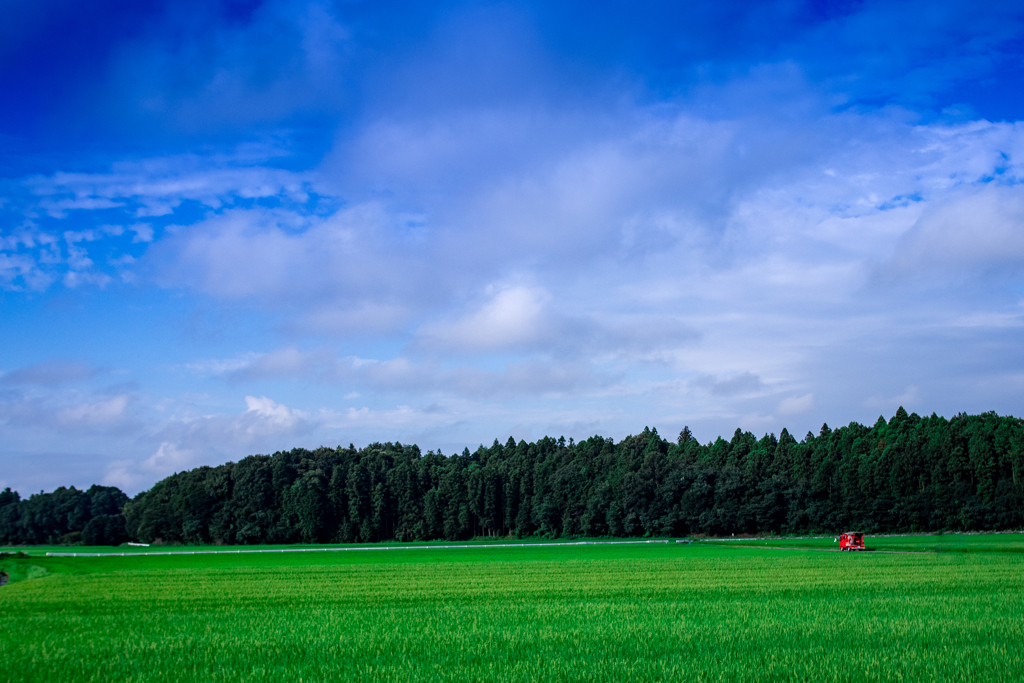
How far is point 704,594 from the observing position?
94.2 ft

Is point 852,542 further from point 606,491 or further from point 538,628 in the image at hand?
point 606,491

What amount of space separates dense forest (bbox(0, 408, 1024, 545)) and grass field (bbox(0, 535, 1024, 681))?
219 feet

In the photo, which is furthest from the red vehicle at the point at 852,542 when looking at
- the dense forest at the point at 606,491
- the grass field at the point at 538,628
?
the dense forest at the point at 606,491

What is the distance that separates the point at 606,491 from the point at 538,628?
3878 inches

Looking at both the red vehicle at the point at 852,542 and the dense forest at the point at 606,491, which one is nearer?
the red vehicle at the point at 852,542

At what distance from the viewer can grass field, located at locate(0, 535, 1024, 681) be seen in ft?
51.0

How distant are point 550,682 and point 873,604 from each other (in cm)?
1510

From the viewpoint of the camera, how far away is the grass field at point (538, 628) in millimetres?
15555

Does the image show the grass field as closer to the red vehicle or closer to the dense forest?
the red vehicle

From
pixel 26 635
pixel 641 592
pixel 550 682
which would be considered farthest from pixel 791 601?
pixel 26 635

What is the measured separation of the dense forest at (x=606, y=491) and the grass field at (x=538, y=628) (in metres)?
66.7

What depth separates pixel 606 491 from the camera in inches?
4604

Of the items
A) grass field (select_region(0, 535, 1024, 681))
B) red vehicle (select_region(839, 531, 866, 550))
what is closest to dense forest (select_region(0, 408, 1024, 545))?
red vehicle (select_region(839, 531, 866, 550))

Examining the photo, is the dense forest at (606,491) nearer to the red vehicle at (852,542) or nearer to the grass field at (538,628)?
the red vehicle at (852,542)
